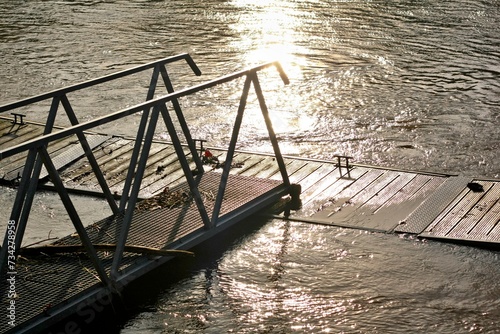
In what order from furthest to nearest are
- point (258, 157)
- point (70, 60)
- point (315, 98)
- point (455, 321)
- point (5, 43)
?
1. point (5, 43)
2. point (70, 60)
3. point (315, 98)
4. point (258, 157)
5. point (455, 321)

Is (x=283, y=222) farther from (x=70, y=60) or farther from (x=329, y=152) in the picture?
(x=70, y=60)

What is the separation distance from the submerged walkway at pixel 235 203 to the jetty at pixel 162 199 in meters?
0.01

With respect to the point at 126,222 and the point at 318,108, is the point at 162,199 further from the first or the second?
the point at 318,108

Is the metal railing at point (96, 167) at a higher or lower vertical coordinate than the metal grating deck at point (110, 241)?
higher

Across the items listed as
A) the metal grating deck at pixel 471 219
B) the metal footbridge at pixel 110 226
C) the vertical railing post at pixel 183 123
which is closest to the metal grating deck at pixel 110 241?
the metal footbridge at pixel 110 226

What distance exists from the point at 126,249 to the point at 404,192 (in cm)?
291

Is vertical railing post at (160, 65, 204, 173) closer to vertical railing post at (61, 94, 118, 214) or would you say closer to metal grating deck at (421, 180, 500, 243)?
vertical railing post at (61, 94, 118, 214)

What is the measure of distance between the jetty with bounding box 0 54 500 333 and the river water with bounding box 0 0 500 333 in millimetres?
272

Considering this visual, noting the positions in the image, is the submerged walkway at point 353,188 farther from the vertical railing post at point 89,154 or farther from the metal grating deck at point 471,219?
the vertical railing post at point 89,154

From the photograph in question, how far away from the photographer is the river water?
21.1 feet

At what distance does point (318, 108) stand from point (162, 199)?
419cm

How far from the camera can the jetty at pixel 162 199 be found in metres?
6.12

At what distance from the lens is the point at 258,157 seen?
9469mm

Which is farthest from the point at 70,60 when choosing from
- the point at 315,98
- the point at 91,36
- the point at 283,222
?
the point at 283,222
